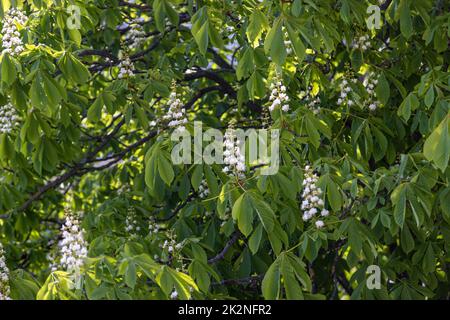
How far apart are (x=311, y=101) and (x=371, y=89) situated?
34 centimetres

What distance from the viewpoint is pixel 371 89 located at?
4504 mm

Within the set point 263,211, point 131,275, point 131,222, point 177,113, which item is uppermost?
point 177,113

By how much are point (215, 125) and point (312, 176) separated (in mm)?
1623

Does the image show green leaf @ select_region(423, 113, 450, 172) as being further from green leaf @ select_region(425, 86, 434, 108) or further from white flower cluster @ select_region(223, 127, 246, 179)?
white flower cluster @ select_region(223, 127, 246, 179)

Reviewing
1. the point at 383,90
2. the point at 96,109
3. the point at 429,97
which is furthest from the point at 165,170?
the point at 383,90

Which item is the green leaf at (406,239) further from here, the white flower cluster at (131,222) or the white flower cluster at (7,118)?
the white flower cluster at (7,118)

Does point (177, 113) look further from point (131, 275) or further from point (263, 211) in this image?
point (131, 275)

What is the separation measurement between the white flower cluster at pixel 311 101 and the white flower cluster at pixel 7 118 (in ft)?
5.44

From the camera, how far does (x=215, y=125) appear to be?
5.12 metres

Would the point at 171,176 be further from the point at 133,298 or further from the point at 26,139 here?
the point at 26,139

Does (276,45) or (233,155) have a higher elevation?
(276,45)

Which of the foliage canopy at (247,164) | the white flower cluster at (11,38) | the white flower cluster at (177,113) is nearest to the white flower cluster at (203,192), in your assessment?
the foliage canopy at (247,164)

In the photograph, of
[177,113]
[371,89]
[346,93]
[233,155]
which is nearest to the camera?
[233,155]

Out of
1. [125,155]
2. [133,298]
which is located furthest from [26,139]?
[133,298]
